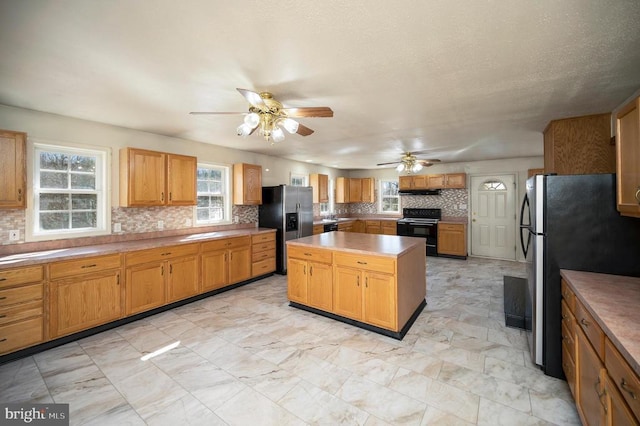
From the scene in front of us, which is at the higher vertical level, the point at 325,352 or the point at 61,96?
the point at 61,96

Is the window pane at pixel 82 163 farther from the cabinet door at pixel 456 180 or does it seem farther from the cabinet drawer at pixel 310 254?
the cabinet door at pixel 456 180

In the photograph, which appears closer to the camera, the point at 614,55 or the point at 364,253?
the point at 614,55

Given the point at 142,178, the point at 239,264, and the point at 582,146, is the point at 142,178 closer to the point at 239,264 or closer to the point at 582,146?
the point at 239,264

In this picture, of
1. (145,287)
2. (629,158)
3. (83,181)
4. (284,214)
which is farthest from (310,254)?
(83,181)

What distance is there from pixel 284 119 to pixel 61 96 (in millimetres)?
2211

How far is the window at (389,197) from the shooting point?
8109mm

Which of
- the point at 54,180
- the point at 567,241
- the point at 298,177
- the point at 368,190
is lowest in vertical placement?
the point at 567,241

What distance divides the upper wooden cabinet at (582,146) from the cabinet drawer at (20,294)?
18.5 ft

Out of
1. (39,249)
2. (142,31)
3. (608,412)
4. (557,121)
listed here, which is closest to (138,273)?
(39,249)

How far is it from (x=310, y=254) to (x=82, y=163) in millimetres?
3124

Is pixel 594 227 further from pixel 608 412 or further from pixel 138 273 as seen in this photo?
pixel 138 273

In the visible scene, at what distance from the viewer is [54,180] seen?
10.4ft

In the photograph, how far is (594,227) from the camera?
1.97m

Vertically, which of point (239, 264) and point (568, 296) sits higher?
point (568, 296)
